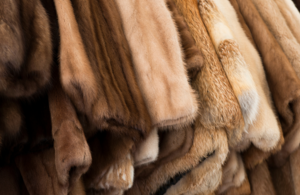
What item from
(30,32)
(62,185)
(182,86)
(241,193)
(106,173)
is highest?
(30,32)

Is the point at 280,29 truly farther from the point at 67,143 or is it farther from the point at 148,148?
the point at 67,143

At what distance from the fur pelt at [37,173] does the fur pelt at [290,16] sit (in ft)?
3.88

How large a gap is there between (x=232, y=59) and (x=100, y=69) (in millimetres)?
481

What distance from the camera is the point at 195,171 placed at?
912mm

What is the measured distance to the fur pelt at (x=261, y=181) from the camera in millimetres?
1116

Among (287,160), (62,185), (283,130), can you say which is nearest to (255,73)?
(283,130)

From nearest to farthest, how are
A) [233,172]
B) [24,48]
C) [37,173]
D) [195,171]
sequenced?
[24,48], [37,173], [195,171], [233,172]

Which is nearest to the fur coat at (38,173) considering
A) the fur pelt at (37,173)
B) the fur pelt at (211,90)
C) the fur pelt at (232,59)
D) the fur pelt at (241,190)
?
the fur pelt at (37,173)

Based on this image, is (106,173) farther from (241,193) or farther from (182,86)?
(241,193)

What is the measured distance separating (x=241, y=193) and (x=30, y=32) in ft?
3.41

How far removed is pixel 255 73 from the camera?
3.07 ft

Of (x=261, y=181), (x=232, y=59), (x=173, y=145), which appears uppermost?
(x=232, y=59)

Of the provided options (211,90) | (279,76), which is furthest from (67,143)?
(279,76)

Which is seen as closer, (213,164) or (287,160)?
(213,164)
